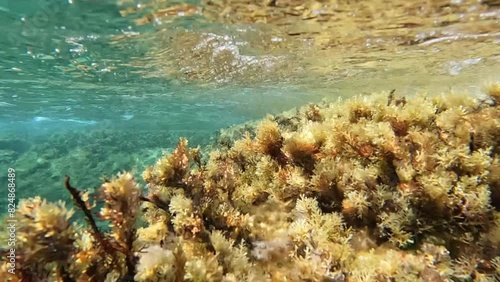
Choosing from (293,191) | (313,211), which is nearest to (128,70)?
(293,191)

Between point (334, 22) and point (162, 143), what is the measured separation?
23.0 meters

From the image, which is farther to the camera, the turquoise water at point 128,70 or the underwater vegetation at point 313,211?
the turquoise water at point 128,70

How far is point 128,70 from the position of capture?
18047 millimetres

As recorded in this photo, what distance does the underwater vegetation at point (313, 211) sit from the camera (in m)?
2.78

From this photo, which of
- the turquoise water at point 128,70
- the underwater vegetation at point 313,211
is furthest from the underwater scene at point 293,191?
the turquoise water at point 128,70

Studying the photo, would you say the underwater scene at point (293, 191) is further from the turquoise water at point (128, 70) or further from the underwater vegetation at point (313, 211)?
the turquoise water at point (128, 70)

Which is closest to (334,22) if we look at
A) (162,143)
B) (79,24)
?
(79,24)

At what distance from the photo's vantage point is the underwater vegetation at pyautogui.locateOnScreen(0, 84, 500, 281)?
9.12 feet

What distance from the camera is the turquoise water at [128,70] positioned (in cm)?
1074

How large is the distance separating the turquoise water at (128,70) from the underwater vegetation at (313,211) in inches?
248

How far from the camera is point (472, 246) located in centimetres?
360

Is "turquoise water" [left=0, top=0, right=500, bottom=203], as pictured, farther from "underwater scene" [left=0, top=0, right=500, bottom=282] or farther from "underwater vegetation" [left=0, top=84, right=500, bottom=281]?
"underwater vegetation" [left=0, top=84, right=500, bottom=281]

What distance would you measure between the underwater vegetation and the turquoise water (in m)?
6.29

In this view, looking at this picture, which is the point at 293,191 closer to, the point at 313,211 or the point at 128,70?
the point at 313,211
